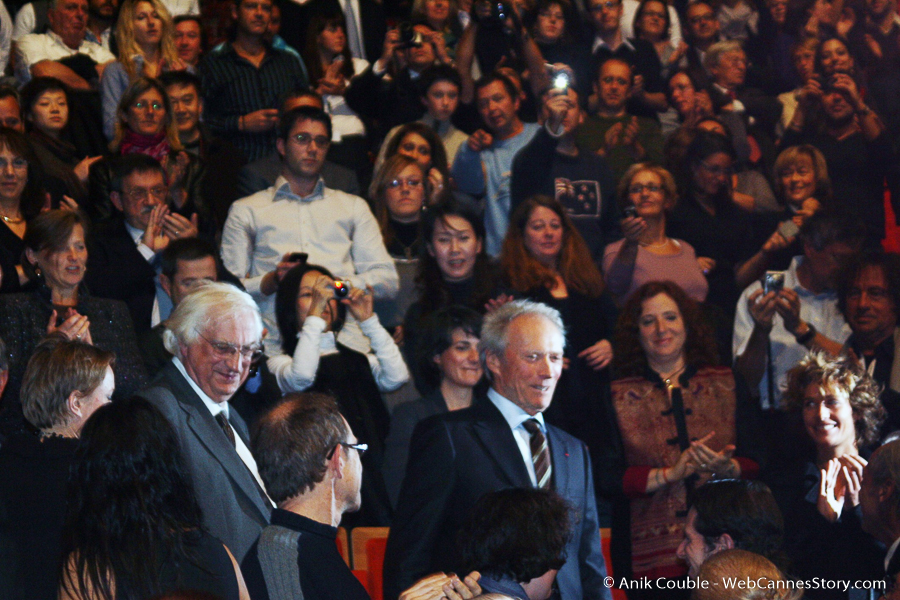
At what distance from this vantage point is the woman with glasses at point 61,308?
4.01m

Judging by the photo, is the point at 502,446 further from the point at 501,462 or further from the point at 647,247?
the point at 647,247

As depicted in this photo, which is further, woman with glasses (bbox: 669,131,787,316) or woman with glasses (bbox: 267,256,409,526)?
woman with glasses (bbox: 669,131,787,316)

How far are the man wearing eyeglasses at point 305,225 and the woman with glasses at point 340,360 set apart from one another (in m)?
0.50

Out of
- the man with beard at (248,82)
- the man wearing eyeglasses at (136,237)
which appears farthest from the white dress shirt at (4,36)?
the man wearing eyeglasses at (136,237)

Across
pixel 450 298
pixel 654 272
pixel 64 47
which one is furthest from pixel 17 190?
pixel 654 272

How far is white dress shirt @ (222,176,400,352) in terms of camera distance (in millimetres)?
5434

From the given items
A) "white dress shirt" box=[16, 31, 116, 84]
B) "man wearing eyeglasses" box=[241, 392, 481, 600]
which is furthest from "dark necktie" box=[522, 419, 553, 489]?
"white dress shirt" box=[16, 31, 116, 84]

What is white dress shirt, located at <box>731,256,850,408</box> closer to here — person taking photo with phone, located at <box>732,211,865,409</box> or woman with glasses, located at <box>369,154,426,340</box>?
person taking photo with phone, located at <box>732,211,865,409</box>

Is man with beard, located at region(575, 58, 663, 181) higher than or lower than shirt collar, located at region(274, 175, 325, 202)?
higher

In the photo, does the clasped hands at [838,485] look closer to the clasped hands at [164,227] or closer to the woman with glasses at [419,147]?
the woman with glasses at [419,147]

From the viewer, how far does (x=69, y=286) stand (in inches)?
167

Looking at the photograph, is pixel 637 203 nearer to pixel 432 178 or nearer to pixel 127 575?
pixel 432 178

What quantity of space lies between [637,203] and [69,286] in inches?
118

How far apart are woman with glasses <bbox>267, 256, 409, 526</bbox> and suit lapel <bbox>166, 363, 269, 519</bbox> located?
137cm
